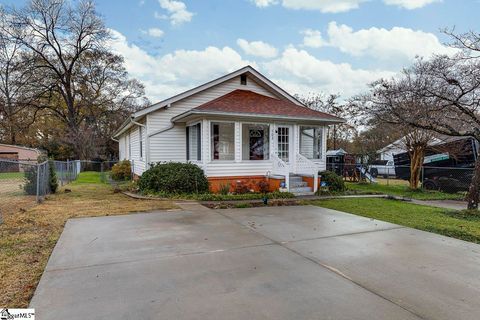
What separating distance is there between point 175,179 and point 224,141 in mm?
3584

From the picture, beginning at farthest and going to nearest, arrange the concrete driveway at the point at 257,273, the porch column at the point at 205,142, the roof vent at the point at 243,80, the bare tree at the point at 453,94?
the roof vent at the point at 243,80 < the porch column at the point at 205,142 < the bare tree at the point at 453,94 < the concrete driveway at the point at 257,273

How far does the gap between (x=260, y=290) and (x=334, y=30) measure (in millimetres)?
15815

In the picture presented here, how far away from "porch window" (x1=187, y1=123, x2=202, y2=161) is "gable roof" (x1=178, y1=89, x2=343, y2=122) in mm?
1164

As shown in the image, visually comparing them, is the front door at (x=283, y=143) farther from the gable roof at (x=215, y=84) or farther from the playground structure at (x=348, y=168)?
the playground structure at (x=348, y=168)

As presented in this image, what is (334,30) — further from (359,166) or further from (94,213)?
(94,213)

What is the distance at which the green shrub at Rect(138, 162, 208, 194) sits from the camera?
35.9 feet

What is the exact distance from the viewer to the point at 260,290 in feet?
11.3

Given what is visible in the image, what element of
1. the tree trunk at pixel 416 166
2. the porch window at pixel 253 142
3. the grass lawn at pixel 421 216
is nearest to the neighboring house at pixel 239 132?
the porch window at pixel 253 142

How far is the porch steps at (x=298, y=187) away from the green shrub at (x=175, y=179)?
3.46 metres

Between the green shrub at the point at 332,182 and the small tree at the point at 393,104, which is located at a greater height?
the small tree at the point at 393,104

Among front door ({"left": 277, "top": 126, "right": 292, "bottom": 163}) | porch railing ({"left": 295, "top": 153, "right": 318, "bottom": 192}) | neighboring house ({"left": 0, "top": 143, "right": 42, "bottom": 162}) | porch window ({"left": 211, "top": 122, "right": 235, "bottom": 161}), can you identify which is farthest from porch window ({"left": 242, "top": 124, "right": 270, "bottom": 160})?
neighboring house ({"left": 0, "top": 143, "right": 42, "bottom": 162})

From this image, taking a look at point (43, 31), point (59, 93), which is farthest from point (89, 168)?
point (43, 31)

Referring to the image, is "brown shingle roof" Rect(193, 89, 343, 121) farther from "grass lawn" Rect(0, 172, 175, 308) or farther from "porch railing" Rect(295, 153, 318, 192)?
"grass lawn" Rect(0, 172, 175, 308)

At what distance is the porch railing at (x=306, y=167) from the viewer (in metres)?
12.2
